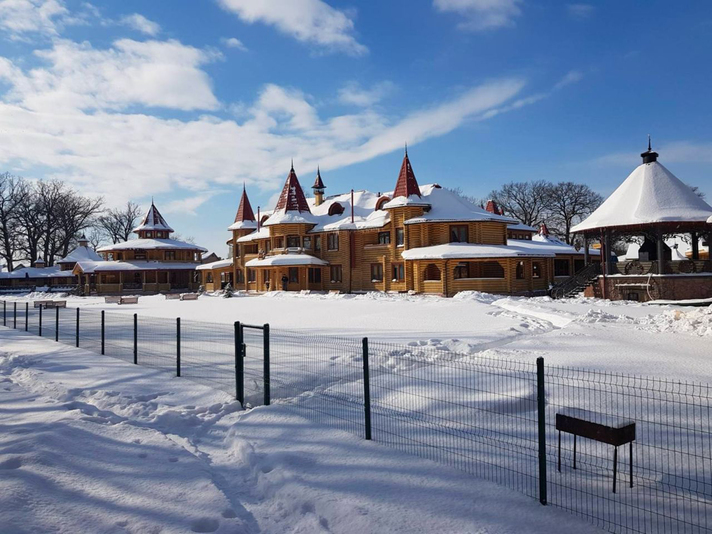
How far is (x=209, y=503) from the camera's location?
4680 mm

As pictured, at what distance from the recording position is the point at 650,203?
26922 millimetres

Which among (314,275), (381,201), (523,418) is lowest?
A: (523,418)

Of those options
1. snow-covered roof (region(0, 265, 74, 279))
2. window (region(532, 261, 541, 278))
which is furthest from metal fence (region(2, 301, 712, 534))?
snow-covered roof (region(0, 265, 74, 279))

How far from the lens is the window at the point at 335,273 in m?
41.9

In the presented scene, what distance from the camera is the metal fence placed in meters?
4.66

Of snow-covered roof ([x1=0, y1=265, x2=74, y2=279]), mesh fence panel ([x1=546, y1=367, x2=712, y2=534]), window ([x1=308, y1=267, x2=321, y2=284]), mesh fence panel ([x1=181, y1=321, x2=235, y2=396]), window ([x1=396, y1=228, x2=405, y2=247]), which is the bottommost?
mesh fence panel ([x1=546, y1=367, x2=712, y2=534])

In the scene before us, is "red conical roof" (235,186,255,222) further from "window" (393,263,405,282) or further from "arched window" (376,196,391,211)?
"window" (393,263,405,282)

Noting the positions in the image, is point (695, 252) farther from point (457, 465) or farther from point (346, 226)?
point (457, 465)

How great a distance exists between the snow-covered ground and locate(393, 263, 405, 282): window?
29898 mm

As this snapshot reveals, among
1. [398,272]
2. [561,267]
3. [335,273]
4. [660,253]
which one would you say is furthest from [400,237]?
[561,267]

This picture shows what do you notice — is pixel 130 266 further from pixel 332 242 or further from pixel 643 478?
pixel 643 478

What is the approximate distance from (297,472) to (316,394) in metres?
2.92

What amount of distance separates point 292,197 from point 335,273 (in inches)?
342

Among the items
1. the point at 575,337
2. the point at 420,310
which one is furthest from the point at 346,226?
the point at 575,337
